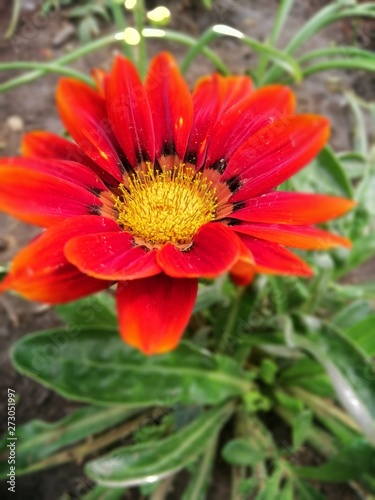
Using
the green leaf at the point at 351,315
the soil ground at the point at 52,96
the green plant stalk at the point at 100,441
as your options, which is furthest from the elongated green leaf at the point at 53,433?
the green leaf at the point at 351,315

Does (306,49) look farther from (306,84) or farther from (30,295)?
(30,295)

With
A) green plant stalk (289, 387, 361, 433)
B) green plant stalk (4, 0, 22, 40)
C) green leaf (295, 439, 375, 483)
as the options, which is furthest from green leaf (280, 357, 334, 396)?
green plant stalk (4, 0, 22, 40)

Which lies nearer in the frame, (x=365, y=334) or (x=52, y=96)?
(x=365, y=334)

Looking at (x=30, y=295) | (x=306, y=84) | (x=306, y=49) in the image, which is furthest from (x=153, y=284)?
(x=306, y=49)

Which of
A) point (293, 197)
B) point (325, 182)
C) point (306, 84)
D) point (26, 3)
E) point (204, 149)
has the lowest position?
point (293, 197)

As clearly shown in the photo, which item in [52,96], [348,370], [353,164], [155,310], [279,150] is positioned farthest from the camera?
[52,96]

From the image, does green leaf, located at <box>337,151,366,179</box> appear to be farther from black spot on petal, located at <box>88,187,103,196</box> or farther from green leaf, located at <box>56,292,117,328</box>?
black spot on petal, located at <box>88,187,103,196</box>

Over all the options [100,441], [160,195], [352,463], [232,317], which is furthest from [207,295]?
[100,441]

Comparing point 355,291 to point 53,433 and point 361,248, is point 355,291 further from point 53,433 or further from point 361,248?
point 53,433
